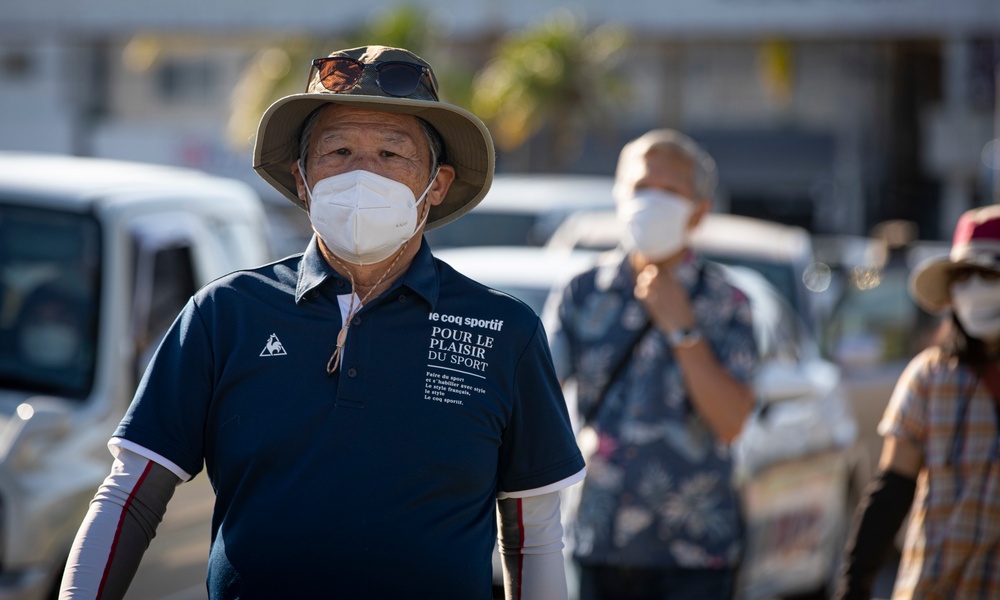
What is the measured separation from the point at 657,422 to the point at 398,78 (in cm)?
170

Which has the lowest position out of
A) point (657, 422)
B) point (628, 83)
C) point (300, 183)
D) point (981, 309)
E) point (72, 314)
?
point (657, 422)

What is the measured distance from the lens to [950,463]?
3.47m

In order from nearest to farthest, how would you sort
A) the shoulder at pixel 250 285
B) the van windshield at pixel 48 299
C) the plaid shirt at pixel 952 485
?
the shoulder at pixel 250 285
the plaid shirt at pixel 952 485
the van windshield at pixel 48 299

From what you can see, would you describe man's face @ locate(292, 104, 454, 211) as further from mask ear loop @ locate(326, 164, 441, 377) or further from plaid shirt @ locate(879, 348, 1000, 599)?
plaid shirt @ locate(879, 348, 1000, 599)

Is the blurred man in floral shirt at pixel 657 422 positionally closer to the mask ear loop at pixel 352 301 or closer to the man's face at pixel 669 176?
the man's face at pixel 669 176

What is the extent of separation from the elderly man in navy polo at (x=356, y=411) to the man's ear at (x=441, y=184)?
57 millimetres

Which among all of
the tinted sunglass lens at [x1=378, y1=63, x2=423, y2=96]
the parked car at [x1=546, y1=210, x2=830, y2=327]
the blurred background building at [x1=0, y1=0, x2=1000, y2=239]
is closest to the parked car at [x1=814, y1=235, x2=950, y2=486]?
the parked car at [x1=546, y1=210, x2=830, y2=327]

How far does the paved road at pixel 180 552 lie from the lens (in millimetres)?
4695

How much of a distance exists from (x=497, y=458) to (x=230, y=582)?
53 cm

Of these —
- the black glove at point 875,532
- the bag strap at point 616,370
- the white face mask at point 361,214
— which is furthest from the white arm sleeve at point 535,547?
the bag strap at point 616,370

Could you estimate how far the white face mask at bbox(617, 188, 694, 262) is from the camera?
4059 millimetres

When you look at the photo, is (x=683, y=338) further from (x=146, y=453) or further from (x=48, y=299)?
(x=48, y=299)

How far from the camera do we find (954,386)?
3498 mm

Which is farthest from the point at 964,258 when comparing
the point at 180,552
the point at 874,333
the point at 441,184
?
the point at 874,333
